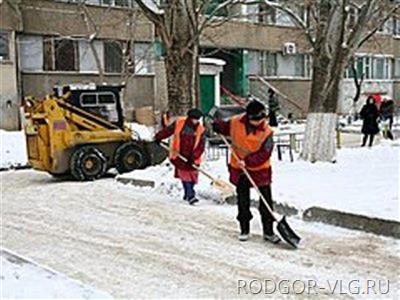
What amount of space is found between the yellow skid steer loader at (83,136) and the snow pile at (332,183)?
0.92 m

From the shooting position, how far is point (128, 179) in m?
13.7

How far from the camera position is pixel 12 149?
21234mm

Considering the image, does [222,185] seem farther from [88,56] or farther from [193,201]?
[88,56]

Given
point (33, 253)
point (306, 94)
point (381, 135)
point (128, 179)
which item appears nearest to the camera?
point (33, 253)

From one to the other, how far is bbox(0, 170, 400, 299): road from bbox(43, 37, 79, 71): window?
16293mm

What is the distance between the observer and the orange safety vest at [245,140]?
8453 millimetres

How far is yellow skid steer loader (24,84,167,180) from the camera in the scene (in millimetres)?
14453

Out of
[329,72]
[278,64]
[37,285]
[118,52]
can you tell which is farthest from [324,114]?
[278,64]

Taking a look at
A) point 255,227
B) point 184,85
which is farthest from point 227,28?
→ point 255,227

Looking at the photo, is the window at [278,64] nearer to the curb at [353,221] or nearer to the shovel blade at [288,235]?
the curb at [353,221]

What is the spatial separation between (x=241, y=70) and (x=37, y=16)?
1129cm

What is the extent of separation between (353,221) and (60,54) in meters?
20.7

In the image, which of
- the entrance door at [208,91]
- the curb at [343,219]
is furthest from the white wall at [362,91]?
the curb at [343,219]

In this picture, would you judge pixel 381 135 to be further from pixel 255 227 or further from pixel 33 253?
pixel 33 253
